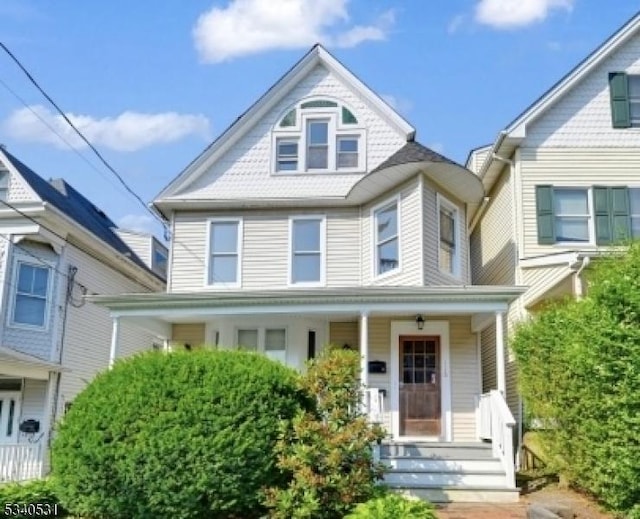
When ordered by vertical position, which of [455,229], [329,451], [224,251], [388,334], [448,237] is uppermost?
[455,229]

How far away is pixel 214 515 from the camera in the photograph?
7.80 meters

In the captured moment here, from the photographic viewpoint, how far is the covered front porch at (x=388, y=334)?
11.6 meters

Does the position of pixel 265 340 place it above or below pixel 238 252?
below

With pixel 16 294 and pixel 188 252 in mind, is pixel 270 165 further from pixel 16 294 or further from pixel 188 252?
pixel 16 294

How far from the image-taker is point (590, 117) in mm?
14977

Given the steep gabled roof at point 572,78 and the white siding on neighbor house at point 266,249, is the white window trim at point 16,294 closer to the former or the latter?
the white siding on neighbor house at point 266,249

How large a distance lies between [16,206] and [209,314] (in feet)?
25.2

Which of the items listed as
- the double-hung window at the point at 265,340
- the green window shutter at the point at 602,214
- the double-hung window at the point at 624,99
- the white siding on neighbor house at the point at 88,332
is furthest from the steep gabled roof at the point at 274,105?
the white siding on neighbor house at the point at 88,332

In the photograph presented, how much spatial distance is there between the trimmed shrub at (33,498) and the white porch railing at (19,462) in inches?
261

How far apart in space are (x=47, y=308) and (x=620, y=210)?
14.4 meters

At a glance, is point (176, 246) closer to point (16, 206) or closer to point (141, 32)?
point (16, 206)

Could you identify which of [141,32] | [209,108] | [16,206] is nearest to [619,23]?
[209,108]

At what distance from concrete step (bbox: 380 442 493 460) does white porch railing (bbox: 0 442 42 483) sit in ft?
29.8

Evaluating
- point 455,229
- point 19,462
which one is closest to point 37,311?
point 19,462
